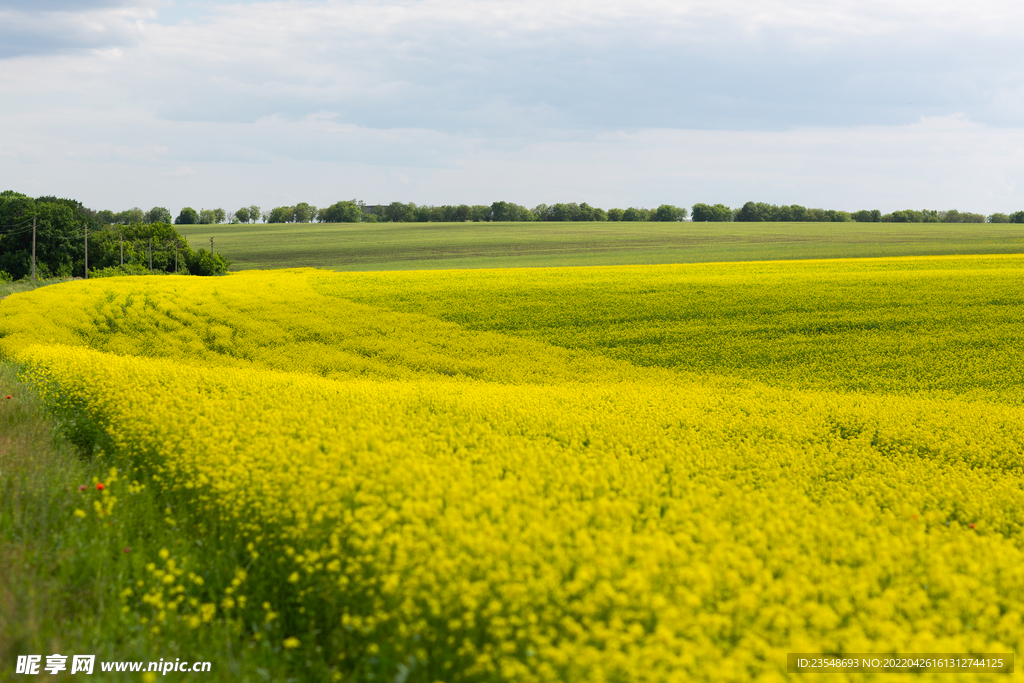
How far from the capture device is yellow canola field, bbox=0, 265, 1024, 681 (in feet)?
13.3

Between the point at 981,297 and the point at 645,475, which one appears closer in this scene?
the point at 645,475

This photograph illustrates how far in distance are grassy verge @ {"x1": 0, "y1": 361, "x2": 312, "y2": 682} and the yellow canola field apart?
37 centimetres

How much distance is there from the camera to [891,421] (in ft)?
34.8

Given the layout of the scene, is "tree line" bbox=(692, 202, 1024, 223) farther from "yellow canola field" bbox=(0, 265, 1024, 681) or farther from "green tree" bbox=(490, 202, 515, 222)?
"yellow canola field" bbox=(0, 265, 1024, 681)

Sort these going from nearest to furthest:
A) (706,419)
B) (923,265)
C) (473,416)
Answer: (473,416) → (706,419) → (923,265)

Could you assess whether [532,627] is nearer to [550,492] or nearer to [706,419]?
[550,492]

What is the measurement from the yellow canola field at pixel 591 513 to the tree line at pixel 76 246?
2282 inches

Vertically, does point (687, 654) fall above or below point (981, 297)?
below

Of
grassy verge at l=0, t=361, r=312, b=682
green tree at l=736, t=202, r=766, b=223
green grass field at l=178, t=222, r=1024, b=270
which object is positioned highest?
green tree at l=736, t=202, r=766, b=223

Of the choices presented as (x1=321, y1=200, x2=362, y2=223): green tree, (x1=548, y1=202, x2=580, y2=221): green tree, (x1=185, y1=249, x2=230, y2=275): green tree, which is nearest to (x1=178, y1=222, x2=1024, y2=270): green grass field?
(x1=185, y1=249, x2=230, y2=275): green tree

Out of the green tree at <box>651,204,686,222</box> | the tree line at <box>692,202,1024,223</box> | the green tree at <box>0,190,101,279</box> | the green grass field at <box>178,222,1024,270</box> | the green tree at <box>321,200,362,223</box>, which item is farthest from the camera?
the green tree at <box>321,200,362,223</box>

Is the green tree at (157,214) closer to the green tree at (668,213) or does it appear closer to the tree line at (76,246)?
the tree line at (76,246)

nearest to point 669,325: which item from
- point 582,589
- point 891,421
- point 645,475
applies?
point 891,421

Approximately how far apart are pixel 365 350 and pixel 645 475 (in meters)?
10.8
